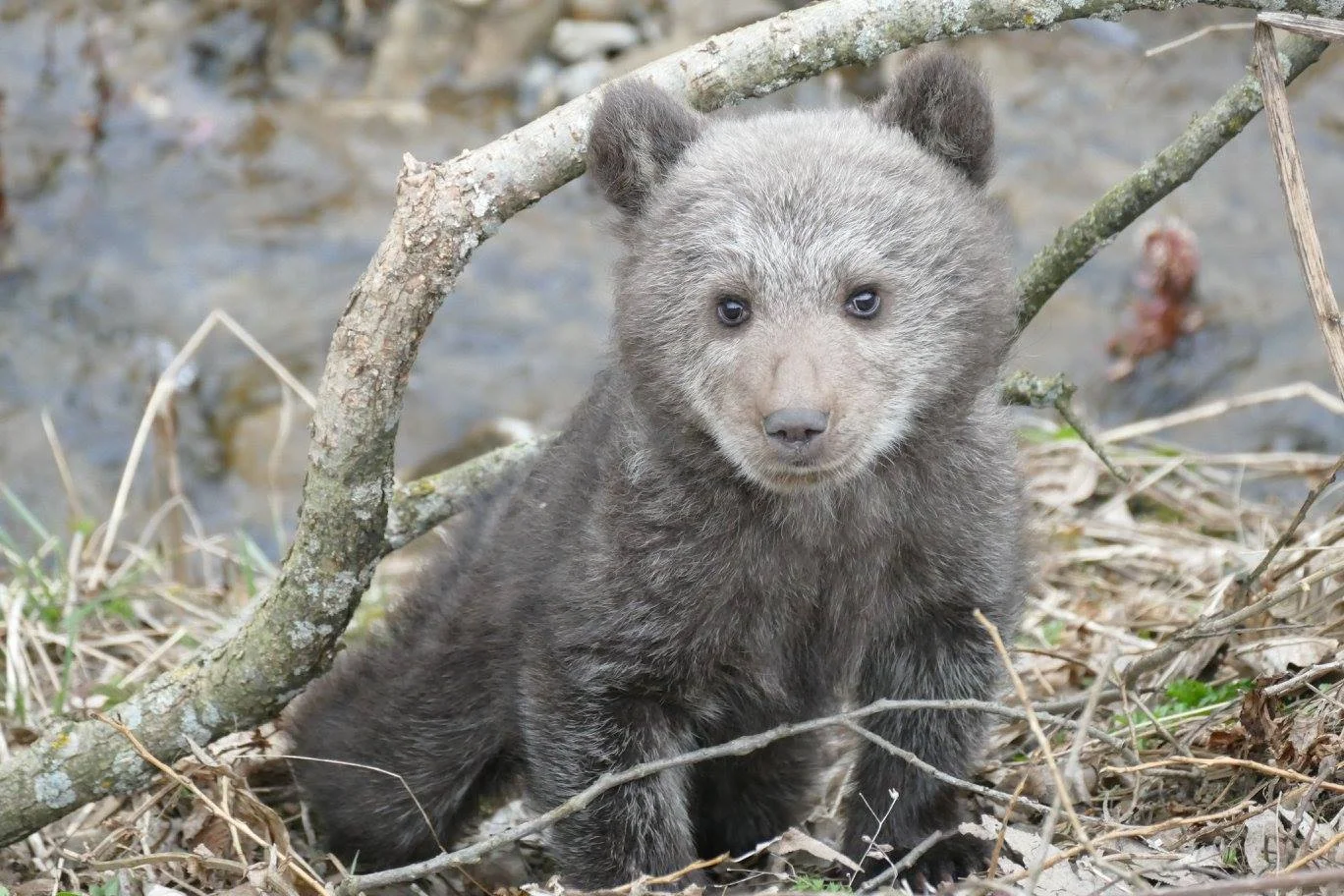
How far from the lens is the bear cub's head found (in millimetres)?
4375

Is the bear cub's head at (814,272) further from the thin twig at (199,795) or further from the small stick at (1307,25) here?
the thin twig at (199,795)

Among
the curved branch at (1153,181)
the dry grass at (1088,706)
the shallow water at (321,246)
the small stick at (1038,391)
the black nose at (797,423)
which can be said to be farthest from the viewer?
the shallow water at (321,246)

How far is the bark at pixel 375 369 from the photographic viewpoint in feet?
15.0

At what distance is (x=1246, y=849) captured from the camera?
4.37 meters

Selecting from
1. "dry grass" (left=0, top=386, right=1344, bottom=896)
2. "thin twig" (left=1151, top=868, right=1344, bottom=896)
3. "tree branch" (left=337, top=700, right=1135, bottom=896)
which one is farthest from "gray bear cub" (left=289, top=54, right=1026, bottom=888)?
"thin twig" (left=1151, top=868, right=1344, bottom=896)

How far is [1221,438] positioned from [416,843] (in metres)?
6.52

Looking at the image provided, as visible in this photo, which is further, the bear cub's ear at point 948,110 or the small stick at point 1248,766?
the bear cub's ear at point 948,110

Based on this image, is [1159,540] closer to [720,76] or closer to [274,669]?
[720,76]

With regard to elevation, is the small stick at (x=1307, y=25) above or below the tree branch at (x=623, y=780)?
above

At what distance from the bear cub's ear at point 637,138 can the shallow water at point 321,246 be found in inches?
186

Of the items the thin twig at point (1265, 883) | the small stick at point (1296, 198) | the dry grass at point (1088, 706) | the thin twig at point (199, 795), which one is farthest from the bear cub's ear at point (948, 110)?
the thin twig at point (199, 795)

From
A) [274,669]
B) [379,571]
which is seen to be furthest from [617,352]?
[379,571]

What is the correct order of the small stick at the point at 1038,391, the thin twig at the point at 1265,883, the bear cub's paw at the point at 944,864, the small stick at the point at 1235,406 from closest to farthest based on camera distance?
the thin twig at the point at 1265,883 → the bear cub's paw at the point at 944,864 → the small stick at the point at 1038,391 → the small stick at the point at 1235,406

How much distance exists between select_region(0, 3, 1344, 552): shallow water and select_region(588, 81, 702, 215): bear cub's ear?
186 inches
